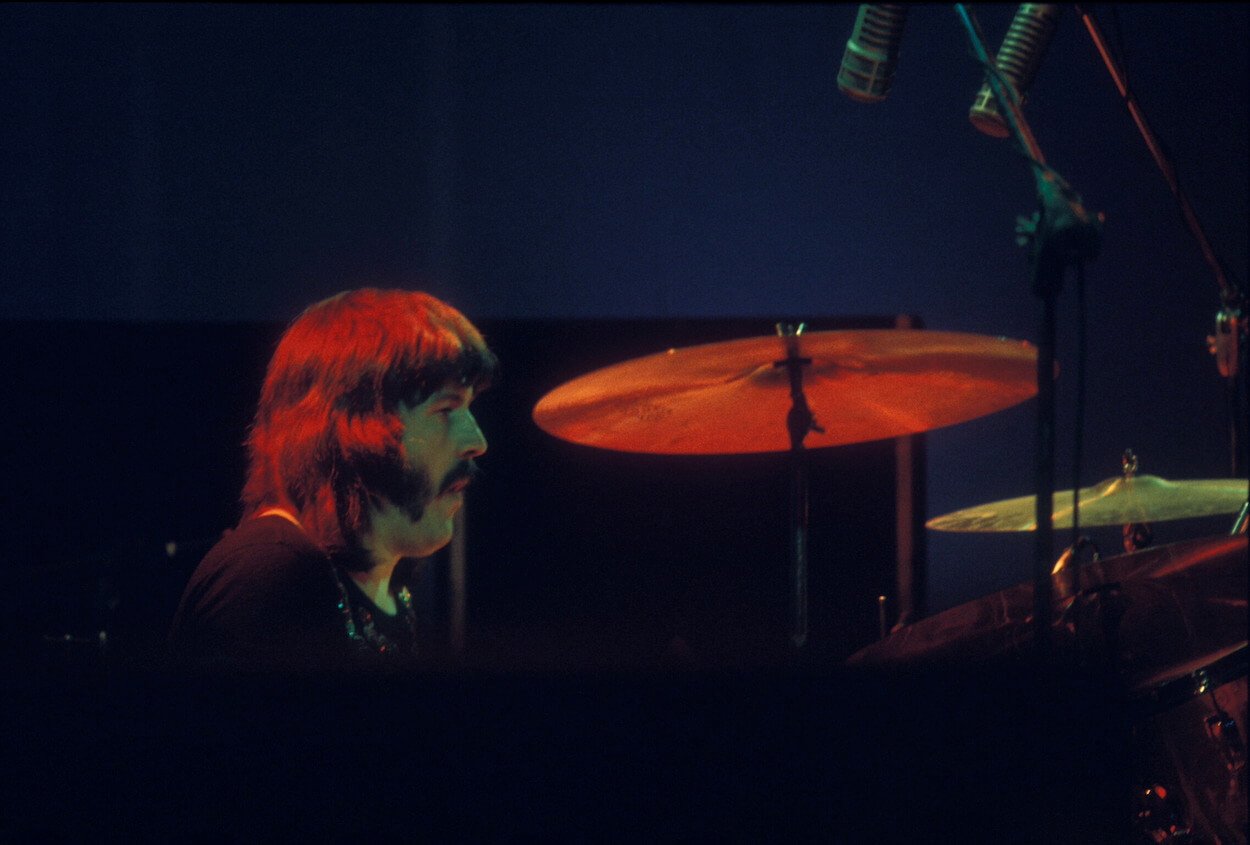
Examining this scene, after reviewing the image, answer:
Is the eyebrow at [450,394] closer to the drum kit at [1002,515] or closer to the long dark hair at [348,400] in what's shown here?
the long dark hair at [348,400]

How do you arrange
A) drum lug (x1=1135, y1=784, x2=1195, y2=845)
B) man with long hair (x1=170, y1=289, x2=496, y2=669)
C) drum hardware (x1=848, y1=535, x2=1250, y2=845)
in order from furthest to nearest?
man with long hair (x1=170, y1=289, x2=496, y2=669), drum lug (x1=1135, y1=784, x2=1195, y2=845), drum hardware (x1=848, y1=535, x2=1250, y2=845)

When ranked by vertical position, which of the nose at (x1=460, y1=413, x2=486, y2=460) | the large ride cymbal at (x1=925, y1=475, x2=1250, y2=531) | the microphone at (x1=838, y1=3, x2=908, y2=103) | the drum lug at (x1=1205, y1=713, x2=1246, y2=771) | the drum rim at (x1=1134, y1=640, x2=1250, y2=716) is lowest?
the drum lug at (x1=1205, y1=713, x2=1246, y2=771)

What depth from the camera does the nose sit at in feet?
6.17

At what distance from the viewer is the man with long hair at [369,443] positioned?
1.80 meters

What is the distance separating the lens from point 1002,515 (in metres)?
1.77

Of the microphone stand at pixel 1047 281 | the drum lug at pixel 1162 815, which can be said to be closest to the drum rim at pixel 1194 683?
the drum lug at pixel 1162 815

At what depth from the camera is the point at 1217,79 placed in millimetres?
2904

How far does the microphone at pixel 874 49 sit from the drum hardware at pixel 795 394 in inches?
13.2

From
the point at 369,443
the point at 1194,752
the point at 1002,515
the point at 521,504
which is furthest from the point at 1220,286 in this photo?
the point at 521,504

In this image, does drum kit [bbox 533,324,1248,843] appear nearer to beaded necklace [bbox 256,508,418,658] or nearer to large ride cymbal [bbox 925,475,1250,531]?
large ride cymbal [bbox 925,475,1250,531]

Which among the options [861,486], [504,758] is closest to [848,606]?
[861,486]

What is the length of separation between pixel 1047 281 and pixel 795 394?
705 mm

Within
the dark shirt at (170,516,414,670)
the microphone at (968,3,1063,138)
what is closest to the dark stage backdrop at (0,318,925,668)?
the dark shirt at (170,516,414,670)

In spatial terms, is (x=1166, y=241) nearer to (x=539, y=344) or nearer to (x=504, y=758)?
(x=539, y=344)
